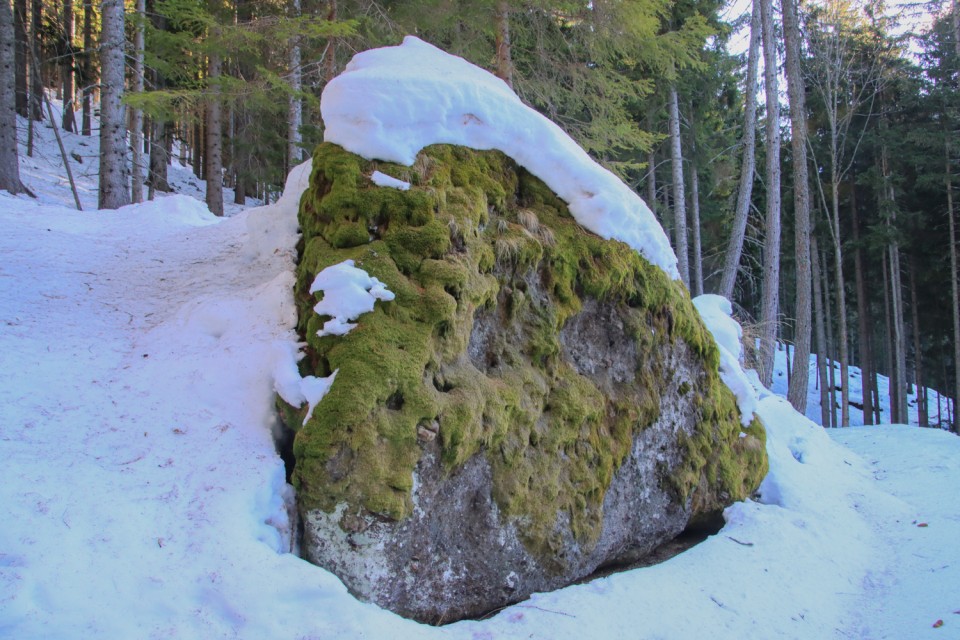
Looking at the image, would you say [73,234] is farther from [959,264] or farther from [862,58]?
[862,58]

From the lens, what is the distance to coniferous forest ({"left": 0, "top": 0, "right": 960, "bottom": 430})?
30.8 ft

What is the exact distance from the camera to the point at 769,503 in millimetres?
6297

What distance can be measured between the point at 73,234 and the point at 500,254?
242 inches

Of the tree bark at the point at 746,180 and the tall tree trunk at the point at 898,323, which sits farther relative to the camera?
the tall tree trunk at the point at 898,323

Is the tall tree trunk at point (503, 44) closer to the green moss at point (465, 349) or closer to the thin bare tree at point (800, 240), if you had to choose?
the green moss at point (465, 349)

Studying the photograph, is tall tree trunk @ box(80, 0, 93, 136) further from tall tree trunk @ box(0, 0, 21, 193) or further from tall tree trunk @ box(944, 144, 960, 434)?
tall tree trunk @ box(944, 144, 960, 434)

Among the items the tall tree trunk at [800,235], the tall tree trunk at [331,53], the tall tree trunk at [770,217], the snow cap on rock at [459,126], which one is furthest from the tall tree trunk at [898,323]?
the tall tree trunk at [331,53]

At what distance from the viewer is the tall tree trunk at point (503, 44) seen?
8719mm

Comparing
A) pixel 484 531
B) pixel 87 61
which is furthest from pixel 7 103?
pixel 484 531

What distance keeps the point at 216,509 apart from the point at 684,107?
17.8 metres

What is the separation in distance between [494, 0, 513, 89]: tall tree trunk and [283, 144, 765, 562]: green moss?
14.0 feet

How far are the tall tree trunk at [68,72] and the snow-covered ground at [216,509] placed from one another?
15.6 meters

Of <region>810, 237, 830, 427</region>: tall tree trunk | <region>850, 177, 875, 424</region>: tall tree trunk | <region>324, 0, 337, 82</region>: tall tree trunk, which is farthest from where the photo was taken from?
<region>850, 177, 875, 424</region>: tall tree trunk

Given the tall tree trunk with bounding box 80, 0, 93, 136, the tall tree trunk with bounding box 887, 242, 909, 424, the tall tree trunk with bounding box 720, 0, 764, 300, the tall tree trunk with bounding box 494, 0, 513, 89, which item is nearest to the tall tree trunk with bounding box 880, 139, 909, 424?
the tall tree trunk with bounding box 887, 242, 909, 424
